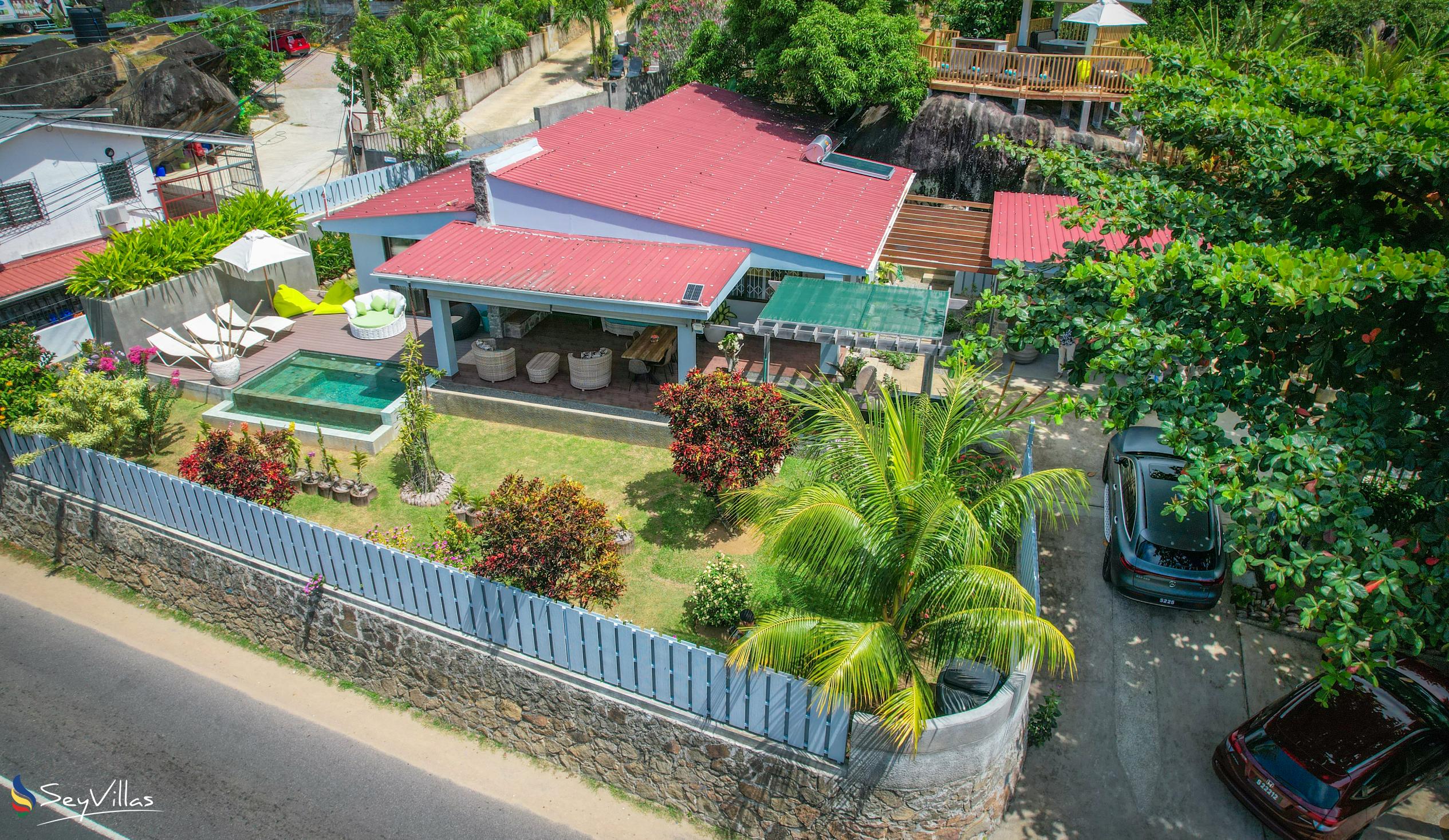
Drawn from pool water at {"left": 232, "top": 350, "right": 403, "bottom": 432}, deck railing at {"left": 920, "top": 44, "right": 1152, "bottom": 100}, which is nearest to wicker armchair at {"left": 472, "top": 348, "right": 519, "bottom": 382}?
pool water at {"left": 232, "top": 350, "right": 403, "bottom": 432}

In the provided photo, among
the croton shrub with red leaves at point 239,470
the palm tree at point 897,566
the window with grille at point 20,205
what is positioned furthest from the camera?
the window with grille at point 20,205

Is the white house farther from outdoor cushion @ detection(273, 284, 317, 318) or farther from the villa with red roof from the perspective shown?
the villa with red roof

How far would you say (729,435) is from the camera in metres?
13.6

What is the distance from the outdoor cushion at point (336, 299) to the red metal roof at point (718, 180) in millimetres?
6573

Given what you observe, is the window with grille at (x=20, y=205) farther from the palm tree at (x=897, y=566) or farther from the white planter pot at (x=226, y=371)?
the palm tree at (x=897, y=566)

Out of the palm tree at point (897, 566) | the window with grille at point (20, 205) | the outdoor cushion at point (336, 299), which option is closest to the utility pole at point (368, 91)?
the window with grille at point (20, 205)

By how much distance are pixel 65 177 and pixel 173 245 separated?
5170 millimetres

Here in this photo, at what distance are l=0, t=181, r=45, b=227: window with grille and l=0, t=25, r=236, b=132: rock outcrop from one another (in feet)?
45.7

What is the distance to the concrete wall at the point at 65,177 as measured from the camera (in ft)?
73.0

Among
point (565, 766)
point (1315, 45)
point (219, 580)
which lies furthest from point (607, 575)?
point (1315, 45)

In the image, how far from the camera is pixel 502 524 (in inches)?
463

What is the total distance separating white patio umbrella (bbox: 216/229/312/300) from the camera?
21172 millimetres

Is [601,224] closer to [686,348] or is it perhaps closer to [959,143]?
[686,348]

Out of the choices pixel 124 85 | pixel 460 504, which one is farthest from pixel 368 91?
pixel 460 504
